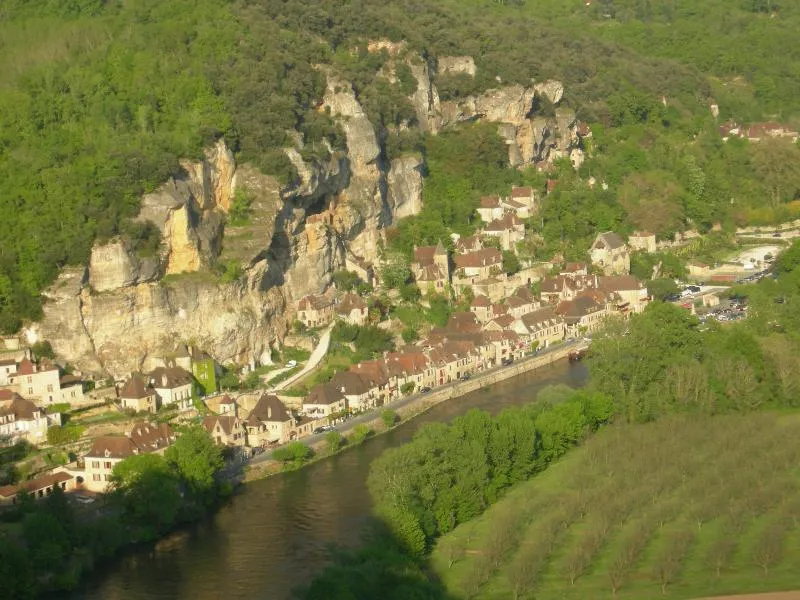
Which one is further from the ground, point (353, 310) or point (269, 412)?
point (353, 310)

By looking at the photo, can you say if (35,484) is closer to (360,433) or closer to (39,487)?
(39,487)

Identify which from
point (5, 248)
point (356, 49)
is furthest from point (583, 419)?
point (356, 49)

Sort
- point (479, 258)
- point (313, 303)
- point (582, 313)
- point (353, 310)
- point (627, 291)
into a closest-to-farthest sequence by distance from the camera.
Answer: point (313, 303)
point (353, 310)
point (582, 313)
point (479, 258)
point (627, 291)

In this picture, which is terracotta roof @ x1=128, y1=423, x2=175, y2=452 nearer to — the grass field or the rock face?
the rock face

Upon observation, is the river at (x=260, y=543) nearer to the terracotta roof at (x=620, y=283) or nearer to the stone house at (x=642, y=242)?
the terracotta roof at (x=620, y=283)

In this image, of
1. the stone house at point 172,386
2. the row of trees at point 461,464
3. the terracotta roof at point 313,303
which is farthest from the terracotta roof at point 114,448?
the terracotta roof at point 313,303

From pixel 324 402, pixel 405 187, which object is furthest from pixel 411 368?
pixel 405 187
